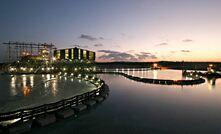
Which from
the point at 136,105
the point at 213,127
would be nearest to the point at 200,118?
the point at 213,127

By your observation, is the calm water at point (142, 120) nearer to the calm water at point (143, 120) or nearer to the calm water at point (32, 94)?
the calm water at point (143, 120)

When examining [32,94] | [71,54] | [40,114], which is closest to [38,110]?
[40,114]

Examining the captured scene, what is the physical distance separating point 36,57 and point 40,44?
12.4 m

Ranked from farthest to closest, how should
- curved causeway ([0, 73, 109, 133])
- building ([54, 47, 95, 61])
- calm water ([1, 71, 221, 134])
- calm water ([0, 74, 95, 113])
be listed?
1. building ([54, 47, 95, 61])
2. calm water ([0, 74, 95, 113])
3. calm water ([1, 71, 221, 134])
4. curved causeway ([0, 73, 109, 133])

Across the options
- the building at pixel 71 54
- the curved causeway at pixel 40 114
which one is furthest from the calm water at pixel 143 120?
the building at pixel 71 54

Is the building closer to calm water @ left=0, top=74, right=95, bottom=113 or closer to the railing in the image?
calm water @ left=0, top=74, right=95, bottom=113

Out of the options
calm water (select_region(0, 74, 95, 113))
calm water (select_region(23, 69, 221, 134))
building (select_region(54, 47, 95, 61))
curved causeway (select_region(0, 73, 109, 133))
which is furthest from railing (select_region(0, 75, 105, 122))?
building (select_region(54, 47, 95, 61))

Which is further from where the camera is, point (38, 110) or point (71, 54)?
point (71, 54)

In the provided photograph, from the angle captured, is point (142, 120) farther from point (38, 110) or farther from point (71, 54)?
point (71, 54)

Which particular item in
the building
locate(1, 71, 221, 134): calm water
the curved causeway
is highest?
the building

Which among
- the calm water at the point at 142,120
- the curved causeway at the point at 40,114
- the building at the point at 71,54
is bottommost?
the calm water at the point at 142,120

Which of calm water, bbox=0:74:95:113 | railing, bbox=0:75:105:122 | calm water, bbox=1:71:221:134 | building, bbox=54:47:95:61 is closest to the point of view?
railing, bbox=0:75:105:122

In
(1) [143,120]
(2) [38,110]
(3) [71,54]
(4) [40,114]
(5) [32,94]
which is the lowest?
(1) [143,120]

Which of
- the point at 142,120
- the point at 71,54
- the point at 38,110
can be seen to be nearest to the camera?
the point at 38,110
